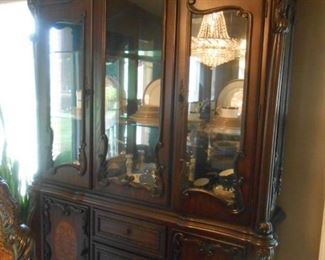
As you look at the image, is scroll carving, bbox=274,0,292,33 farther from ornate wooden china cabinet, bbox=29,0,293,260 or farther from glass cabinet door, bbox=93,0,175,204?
glass cabinet door, bbox=93,0,175,204

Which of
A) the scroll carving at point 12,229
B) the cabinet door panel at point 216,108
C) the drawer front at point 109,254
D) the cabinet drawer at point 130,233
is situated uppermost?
the cabinet door panel at point 216,108

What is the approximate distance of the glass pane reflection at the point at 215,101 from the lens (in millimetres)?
1434

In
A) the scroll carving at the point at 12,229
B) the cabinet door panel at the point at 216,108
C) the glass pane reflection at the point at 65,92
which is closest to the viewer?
the scroll carving at the point at 12,229

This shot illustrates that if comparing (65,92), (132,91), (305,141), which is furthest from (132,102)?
(305,141)

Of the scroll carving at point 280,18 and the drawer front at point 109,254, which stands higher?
the scroll carving at point 280,18

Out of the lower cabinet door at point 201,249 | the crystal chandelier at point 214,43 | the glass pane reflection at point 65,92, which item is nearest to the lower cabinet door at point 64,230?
the glass pane reflection at point 65,92

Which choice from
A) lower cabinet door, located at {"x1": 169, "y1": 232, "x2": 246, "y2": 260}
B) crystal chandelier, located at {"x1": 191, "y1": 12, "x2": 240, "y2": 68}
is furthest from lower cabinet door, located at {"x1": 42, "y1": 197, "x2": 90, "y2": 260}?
crystal chandelier, located at {"x1": 191, "y1": 12, "x2": 240, "y2": 68}

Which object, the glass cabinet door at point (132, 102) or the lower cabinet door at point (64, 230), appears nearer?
the glass cabinet door at point (132, 102)

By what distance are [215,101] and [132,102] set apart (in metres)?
0.47

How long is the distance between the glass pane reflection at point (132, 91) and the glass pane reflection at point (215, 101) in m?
0.20

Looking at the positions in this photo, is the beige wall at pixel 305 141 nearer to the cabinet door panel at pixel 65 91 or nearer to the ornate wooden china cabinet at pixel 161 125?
the ornate wooden china cabinet at pixel 161 125

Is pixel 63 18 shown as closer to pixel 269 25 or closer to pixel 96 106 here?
pixel 96 106

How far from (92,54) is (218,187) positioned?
93cm

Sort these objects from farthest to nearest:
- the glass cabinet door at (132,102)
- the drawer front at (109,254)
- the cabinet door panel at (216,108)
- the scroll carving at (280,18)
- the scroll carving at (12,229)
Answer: the drawer front at (109,254), the glass cabinet door at (132,102), the cabinet door panel at (216,108), the scroll carving at (280,18), the scroll carving at (12,229)
